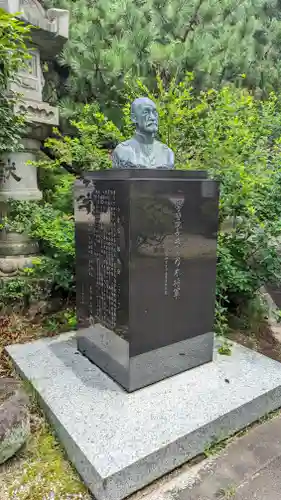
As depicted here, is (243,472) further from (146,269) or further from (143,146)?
(143,146)

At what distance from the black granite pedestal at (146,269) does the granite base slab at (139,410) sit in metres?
0.16

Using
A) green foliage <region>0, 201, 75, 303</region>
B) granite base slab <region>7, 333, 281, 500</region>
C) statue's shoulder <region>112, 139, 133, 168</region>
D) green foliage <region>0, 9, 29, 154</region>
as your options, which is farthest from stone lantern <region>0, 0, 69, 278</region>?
statue's shoulder <region>112, 139, 133, 168</region>

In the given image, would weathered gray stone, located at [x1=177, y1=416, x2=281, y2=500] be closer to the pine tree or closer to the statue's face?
the statue's face

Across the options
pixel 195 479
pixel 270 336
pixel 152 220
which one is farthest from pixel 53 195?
pixel 195 479

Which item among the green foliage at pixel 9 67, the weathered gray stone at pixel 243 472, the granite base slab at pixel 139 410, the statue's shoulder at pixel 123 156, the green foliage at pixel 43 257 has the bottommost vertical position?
the weathered gray stone at pixel 243 472

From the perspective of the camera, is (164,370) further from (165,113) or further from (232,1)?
(232,1)

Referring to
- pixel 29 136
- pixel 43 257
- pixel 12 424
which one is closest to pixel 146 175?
pixel 12 424

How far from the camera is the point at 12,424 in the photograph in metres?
1.93

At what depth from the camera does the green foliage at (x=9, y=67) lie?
2.57 metres

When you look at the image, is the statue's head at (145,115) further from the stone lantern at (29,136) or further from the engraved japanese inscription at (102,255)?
the stone lantern at (29,136)

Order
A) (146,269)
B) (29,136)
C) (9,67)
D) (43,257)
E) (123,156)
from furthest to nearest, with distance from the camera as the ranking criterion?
(29,136)
(43,257)
(9,67)
(123,156)
(146,269)

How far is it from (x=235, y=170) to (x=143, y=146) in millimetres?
1085

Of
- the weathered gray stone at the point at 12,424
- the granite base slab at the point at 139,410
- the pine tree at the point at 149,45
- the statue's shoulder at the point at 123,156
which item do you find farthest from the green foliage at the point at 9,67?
the weathered gray stone at the point at 12,424

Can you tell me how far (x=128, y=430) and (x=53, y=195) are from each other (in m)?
3.05
